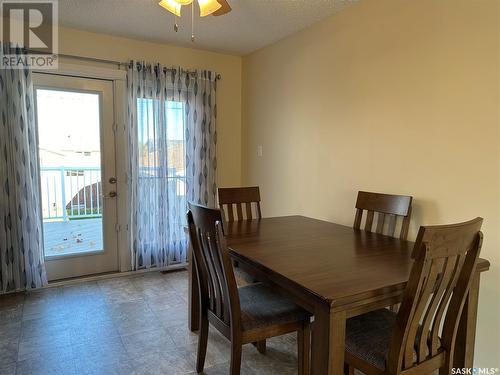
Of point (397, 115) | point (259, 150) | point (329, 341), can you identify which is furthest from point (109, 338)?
point (397, 115)

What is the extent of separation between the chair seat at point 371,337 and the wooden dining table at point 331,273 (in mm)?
176

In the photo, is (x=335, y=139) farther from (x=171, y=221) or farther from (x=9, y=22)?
(x=9, y=22)

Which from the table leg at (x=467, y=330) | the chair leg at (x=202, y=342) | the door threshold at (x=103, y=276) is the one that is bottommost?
the door threshold at (x=103, y=276)

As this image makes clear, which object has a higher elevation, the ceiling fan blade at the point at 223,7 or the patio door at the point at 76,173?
the ceiling fan blade at the point at 223,7

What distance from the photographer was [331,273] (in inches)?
56.6

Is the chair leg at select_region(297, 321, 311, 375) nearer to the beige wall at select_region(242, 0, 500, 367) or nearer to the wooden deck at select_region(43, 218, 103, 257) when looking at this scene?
the beige wall at select_region(242, 0, 500, 367)

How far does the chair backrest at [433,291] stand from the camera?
3.86 feet

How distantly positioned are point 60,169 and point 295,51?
248 cm

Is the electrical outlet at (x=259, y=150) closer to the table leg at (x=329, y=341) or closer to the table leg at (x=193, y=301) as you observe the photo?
the table leg at (x=193, y=301)

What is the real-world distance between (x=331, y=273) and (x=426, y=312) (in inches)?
14.8

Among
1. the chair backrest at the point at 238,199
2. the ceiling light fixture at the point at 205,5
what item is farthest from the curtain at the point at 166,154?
the ceiling light fixture at the point at 205,5

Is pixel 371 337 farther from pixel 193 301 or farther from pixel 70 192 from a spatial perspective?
pixel 70 192

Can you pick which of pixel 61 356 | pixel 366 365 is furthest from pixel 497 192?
pixel 61 356

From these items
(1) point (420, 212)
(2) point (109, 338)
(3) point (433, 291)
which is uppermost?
(1) point (420, 212)
